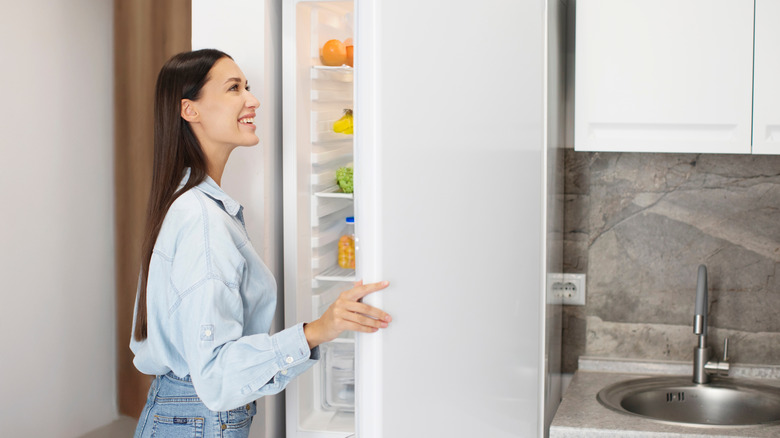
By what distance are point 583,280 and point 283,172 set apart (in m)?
0.95

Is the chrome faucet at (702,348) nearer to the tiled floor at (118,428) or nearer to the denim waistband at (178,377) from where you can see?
the denim waistband at (178,377)

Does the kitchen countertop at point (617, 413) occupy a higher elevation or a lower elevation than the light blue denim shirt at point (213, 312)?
lower

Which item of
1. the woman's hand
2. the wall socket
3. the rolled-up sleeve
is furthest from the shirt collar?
the wall socket

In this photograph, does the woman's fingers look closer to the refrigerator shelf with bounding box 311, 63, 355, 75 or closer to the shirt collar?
the shirt collar

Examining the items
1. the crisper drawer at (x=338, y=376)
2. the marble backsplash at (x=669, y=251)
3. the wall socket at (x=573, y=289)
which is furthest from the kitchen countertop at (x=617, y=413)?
the crisper drawer at (x=338, y=376)

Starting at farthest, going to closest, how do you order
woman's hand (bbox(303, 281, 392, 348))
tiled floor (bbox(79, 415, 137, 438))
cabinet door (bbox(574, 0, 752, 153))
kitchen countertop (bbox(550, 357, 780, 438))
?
1. tiled floor (bbox(79, 415, 137, 438))
2. cabinet door (bbox(574, 0, 752, 153))
3. kitchen countertop (bbox(550, 357, 780, 438))
4. woman's hand (bbox(303, 281, 392, 348))

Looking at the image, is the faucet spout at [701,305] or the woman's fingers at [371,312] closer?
the woman's fingers at [371,312]

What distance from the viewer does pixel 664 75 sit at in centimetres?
183

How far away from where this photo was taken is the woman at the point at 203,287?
1350 mm

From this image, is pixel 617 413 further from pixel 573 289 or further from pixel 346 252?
pixel 346 252

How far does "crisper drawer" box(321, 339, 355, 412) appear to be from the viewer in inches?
79.7

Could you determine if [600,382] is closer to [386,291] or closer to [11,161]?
[386,291]

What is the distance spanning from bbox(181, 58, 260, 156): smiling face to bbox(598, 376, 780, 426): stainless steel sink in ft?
3.73

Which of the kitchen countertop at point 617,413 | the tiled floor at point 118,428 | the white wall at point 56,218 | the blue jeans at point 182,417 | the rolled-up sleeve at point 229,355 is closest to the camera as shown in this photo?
the rolled-up sleeve at point 229,355
